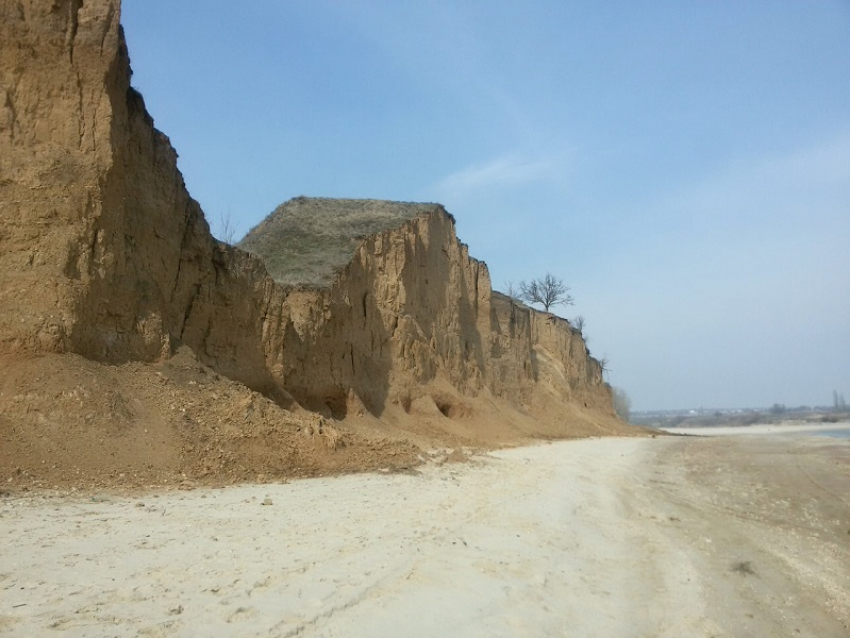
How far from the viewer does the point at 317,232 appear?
2714 centimetres

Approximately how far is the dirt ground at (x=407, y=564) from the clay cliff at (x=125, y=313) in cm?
159

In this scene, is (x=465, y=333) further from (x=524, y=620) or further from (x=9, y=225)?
(x=524, y=620)

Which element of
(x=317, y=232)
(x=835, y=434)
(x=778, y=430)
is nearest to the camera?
(x=317, y=232)

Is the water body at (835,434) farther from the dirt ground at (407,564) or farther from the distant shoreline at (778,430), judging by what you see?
the dirt ground at (407,564)

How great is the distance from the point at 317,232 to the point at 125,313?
14.6 m

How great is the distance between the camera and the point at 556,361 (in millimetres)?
45281

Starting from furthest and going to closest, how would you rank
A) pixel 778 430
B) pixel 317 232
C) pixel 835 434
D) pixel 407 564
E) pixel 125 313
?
pixel 778 430, pixel 835 434, pixel 317 232, pixel 125 313, pixel 407 564

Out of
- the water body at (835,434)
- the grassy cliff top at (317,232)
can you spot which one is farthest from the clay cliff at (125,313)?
the water body at (835,434)

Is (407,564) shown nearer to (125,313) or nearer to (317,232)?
(125,313)

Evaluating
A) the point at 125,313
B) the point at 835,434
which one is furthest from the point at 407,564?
the point at 835,434

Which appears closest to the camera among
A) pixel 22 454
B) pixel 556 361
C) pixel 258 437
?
pixel 22 454

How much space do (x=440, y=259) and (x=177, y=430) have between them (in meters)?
20.7

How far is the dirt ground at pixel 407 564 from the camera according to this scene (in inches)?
199

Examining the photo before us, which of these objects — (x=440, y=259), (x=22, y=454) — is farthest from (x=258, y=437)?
(x=440, y=259)
